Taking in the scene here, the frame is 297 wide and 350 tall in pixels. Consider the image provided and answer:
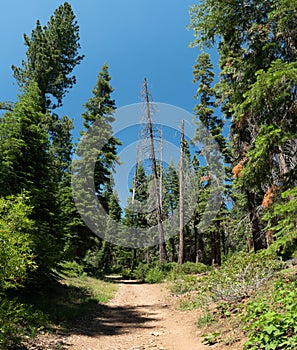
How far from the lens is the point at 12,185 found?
8828mm

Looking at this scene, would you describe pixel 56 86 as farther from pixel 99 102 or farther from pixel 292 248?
pixel 292 248

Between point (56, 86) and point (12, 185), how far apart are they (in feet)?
47.3

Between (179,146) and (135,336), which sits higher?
(179,146)

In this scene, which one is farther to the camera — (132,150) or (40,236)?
(132,150)

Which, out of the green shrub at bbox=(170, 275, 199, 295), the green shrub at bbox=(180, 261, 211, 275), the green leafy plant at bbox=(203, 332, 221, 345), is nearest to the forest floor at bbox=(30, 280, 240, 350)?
the green leafy plant at bbox=(203, 332, 221, 345)

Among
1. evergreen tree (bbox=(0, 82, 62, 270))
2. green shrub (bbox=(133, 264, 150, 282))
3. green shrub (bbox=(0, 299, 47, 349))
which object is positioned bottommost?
green shrub (bbox=(133, 264, 150, 282))

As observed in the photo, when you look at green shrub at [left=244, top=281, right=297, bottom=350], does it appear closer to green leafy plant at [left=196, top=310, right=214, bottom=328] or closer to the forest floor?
the forest floor

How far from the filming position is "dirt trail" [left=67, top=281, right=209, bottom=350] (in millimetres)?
6216

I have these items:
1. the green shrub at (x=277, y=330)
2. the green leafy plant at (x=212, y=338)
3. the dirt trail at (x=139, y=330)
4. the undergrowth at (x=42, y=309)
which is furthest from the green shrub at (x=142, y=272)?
the green shrub at (x=277, y=330)

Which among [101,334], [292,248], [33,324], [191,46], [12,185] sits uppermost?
[191,46]

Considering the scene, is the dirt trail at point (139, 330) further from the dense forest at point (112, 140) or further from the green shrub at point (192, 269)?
the green shrub at point (192, 269)

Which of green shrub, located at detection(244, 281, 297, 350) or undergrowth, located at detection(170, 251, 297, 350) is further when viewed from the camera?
undergrowth, located at detection(170, 251, 297, 350)

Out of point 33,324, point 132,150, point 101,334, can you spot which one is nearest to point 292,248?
point 101,334

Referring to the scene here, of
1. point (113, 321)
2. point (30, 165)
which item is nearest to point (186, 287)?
point (113, 321)
